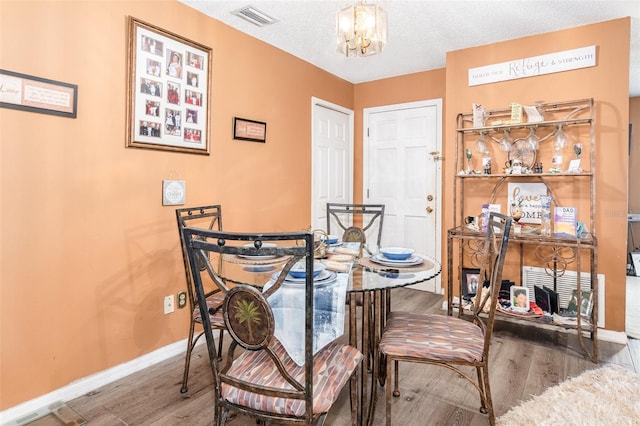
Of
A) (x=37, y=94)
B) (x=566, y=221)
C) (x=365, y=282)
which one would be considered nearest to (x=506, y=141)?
(x=566, y=221)

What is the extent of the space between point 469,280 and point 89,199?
2.91 metres

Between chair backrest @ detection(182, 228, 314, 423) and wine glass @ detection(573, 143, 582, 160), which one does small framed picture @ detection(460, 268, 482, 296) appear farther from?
chair backrest @ detection(182, 228, 314, 423)

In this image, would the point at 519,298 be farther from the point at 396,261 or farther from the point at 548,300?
the point at 396,261

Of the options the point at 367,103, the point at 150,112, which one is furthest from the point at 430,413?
the point at 367,103

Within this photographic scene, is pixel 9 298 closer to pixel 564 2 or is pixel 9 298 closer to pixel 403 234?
pixel 403 234

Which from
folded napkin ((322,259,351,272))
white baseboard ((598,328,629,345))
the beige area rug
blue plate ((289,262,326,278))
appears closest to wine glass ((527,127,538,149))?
white baseboard ((598,328,629,345))

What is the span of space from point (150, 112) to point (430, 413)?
2.40 meters

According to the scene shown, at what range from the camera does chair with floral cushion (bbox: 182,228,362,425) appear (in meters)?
1.11

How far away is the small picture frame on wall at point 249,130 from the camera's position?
2.96 m

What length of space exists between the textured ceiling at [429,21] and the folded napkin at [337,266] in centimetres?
A: 136

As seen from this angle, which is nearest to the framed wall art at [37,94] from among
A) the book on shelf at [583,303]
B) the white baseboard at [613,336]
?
the book on shelf at [583,303]

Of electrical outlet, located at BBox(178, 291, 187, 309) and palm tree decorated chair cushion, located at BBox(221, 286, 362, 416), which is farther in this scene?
electrical outlet, located at BBox(178, 291, 187, 309)

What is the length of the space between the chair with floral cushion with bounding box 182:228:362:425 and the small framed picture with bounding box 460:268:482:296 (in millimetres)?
2168

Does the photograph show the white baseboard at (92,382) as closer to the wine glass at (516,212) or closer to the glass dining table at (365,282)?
the glass dining table at (365,282)
